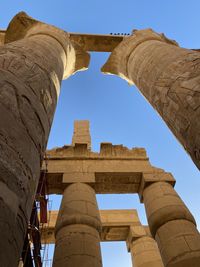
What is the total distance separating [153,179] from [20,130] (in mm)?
7077

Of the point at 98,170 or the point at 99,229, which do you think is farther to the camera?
the point at 98,170

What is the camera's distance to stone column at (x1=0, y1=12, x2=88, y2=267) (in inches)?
83.8

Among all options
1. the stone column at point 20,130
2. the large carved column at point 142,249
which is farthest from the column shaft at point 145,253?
the stone column at point 20,130

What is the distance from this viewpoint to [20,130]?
2783mm

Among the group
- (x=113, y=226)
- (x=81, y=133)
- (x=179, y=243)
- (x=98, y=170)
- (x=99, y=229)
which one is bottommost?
(x=179, y=243)

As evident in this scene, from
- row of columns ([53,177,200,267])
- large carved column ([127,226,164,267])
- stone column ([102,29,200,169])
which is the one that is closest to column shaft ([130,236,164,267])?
large carved column ([127,226,164,267])

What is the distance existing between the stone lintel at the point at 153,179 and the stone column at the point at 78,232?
1.93 metres

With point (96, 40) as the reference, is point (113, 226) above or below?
below

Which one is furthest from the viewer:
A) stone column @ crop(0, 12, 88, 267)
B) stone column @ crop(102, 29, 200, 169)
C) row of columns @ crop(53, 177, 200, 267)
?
row of columns @ crop(53, 177, 200, 267)

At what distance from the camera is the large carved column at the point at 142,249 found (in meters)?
10.1

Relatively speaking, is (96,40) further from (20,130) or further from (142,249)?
(20,130)

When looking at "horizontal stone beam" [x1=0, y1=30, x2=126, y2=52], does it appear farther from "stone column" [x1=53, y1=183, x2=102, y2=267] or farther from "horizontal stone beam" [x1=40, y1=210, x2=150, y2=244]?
"horizontal stone beam" [x1=40, y1=210, x2=150, y2=244]

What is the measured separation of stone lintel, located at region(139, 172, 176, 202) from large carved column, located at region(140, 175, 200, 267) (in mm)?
417

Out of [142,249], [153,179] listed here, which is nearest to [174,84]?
[153,179]
